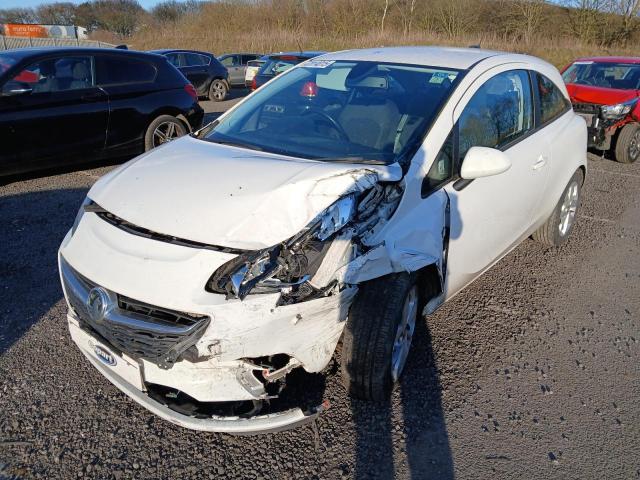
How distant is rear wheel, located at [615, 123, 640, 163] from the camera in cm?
870

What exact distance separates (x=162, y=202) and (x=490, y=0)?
1438 inches

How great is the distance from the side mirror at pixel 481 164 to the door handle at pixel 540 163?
3.50 feet

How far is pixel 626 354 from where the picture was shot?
3.34 m

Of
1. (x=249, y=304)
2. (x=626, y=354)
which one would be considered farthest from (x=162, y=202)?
(x=626, y=354)

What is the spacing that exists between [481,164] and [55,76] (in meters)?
5.63

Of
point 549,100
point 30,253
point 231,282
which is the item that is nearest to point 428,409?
point 231,282

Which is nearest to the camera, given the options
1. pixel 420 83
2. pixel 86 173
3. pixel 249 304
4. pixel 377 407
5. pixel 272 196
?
pixel 249 304

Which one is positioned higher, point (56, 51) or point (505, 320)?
point (56, 51)

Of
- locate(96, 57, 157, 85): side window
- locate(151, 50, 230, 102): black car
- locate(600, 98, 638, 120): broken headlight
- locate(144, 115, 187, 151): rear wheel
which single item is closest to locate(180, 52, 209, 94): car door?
locate(151, 50, 230, 102): black car

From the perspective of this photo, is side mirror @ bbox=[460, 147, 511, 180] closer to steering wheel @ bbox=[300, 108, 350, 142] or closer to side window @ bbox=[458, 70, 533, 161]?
side window @ bbox=[458, 70, 533, 161]

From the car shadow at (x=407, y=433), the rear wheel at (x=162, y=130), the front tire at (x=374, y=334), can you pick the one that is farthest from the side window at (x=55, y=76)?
the car shadow at (x=407, y=433)

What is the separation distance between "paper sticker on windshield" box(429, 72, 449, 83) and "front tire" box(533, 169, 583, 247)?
1935mm

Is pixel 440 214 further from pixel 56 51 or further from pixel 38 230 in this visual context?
pixel 56 51

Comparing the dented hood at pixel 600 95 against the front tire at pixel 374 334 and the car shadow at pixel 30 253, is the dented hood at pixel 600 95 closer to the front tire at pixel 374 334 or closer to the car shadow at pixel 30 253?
the front tire at pixel 374 334
